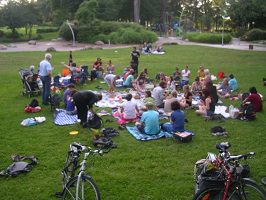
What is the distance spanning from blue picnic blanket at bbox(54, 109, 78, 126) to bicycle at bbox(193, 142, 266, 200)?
757 cm

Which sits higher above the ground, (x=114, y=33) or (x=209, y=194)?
(x=114, y=33)

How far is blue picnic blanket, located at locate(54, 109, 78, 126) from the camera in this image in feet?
41.2

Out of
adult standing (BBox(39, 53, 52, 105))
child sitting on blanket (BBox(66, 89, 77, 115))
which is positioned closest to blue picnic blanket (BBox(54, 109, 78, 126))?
child sitting on blanket (BBox(66, 89, 77, 115))

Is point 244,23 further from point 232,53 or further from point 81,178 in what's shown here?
point 81,178

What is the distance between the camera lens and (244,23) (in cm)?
5981

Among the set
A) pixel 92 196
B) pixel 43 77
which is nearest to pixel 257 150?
pixel 92 196

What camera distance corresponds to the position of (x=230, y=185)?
5512mm

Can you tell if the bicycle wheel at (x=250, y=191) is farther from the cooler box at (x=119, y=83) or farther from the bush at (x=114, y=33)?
the bush at (x=114, y=33)

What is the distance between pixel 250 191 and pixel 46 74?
10.9m

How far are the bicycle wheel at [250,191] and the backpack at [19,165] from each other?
5258mm

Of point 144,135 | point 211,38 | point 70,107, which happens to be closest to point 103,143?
point 144,135

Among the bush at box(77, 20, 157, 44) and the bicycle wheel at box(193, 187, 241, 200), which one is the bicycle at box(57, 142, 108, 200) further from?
the bush at box(77, 20, 157, 44)

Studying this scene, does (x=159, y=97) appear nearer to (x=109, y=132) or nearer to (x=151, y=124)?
(x=151, y=124)

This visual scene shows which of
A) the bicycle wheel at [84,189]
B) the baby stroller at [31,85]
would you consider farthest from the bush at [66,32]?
the bicycle wheel at [84,189]
